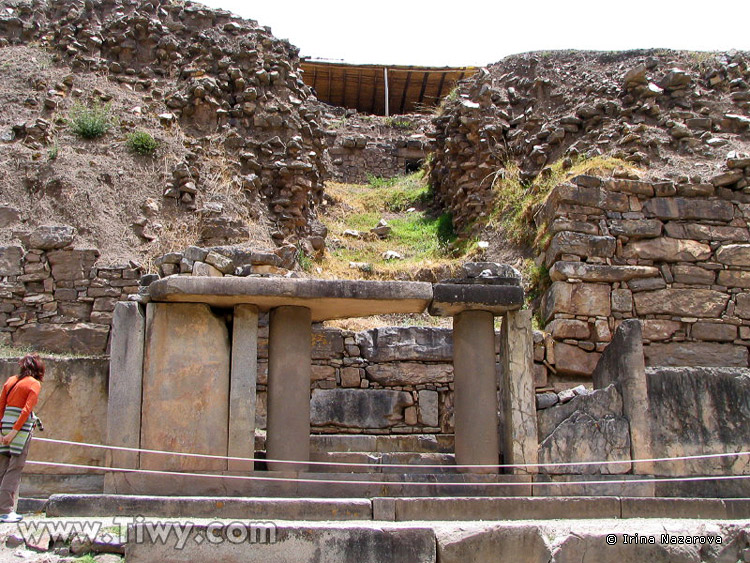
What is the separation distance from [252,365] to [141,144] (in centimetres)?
846

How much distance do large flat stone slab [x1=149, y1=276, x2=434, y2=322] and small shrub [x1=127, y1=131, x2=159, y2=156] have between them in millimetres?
7834

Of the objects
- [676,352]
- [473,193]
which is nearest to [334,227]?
[473,193]

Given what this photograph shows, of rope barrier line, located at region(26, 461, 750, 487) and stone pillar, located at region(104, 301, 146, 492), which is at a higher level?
stone pillar, located at region(104, 301, 146, 492)

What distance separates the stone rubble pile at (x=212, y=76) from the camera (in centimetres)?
1559

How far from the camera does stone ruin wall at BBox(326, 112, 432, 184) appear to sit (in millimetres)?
21281

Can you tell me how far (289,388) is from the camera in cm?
772

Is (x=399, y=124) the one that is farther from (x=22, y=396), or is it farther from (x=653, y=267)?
(x=22, y=396)

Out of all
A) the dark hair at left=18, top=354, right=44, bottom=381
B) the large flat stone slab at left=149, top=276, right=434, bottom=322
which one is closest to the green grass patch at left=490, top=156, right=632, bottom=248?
the large flat stone slab at left=149, top=276, right=434, bottom=322

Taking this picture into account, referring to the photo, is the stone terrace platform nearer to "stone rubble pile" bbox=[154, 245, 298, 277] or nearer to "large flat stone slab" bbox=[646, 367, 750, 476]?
"stone rubble pile" bbox=[154, 245, 298, 277]

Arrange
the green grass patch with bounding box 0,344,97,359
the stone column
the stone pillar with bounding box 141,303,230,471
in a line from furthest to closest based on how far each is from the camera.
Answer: the green grass patch with bounding box 0,344,97,359, the stone column, the stone pillar with bounding box 141,303,230,471

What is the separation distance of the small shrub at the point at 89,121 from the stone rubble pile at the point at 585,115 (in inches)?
265

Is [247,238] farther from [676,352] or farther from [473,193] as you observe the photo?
[676,352]

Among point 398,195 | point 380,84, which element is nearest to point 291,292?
point 398,195

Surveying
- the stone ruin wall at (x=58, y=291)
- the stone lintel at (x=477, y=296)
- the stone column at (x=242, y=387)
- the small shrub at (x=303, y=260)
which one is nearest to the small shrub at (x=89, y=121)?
the stone ruin wall at (x=58, y=291)
